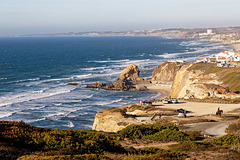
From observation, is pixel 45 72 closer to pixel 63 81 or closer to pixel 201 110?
pixel 63 81

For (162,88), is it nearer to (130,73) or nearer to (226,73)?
(130,73)

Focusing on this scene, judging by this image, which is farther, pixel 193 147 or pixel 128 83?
pixel 128 83

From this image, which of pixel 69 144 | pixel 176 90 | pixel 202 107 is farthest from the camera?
pixel 176 90

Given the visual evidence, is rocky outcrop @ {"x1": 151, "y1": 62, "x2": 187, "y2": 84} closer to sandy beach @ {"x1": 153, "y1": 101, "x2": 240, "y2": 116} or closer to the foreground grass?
sandy beach @ {"x1": 153, "y1": 101, "x2": 240, "y2": 116}

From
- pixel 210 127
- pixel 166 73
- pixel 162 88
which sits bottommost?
pixel 162 88

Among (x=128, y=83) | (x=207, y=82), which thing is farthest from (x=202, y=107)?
(x=128, y=83)

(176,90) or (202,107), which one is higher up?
(202,107)

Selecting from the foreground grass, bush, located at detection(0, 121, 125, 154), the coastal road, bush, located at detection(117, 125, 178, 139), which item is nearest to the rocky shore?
the coastal road

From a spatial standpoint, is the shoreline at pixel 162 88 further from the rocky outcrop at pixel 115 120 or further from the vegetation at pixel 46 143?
the vegetation at pixel 46 143
